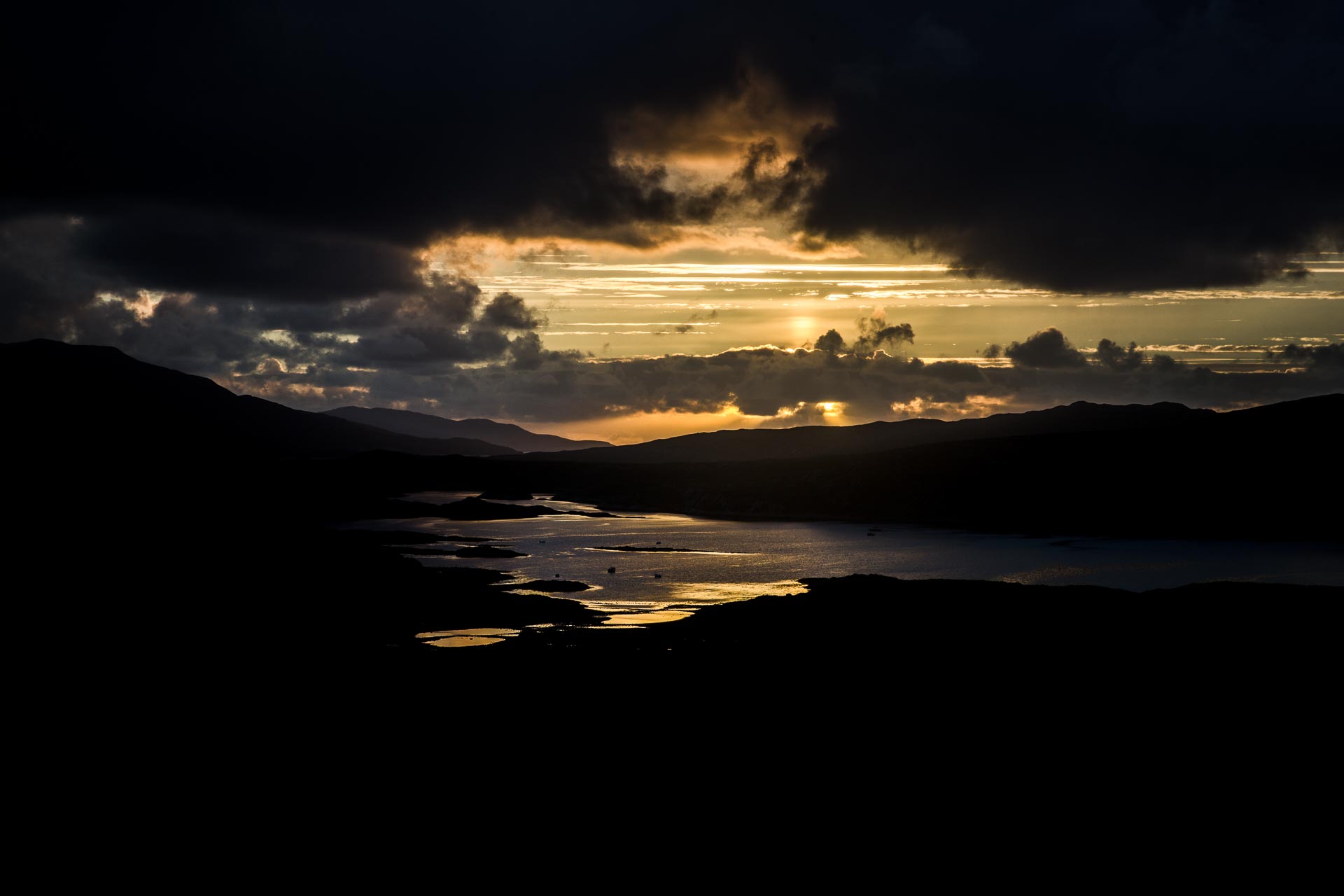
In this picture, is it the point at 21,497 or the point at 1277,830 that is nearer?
the point at 1277,830

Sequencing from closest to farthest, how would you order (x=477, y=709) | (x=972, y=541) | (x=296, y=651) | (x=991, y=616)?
(x=477, y=709), (x=296, y=651), (x=991, y=616), (x=972, y=541)

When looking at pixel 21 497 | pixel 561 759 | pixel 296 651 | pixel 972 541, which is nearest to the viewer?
pixel 561 759

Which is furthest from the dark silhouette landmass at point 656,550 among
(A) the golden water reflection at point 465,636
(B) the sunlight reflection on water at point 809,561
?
(A) the golden water reflection at point 465,636

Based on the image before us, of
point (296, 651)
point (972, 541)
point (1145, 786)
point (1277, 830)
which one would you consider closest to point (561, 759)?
point (1145, 786)

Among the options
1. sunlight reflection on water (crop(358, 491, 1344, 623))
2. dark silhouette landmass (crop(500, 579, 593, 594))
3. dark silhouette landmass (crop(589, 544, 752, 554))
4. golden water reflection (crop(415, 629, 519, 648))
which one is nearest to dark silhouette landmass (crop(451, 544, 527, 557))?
sunlight reflection on water (crop(358, 491, 1344, 623))

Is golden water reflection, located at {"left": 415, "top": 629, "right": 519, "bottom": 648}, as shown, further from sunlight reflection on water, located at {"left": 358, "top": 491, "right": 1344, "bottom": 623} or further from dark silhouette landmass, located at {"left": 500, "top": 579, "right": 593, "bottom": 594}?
dark silhouette landmass, located at {"left": 500, "top": 579, "right": 593, "bottom": 594}

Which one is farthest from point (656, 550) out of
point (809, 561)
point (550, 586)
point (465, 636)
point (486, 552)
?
point (465, 636)

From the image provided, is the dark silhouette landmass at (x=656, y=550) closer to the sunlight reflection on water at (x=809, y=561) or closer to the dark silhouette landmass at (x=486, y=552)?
the sunlight reflection on water at (x=809, y=561)

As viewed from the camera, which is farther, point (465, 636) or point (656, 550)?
point (656, 550)

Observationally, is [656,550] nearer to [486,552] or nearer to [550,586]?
[486,552]

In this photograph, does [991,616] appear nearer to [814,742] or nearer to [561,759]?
[814,742]

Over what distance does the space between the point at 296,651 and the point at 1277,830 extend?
1775 inches

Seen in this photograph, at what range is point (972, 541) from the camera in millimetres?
145500

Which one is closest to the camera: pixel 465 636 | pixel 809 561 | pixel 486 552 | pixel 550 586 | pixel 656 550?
pixel 465 636
